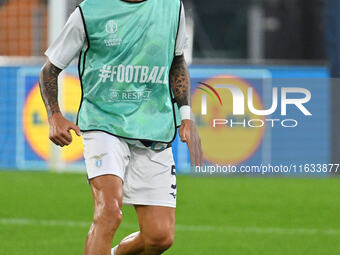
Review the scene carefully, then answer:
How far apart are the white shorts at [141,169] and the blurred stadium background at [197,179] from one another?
7.30ft

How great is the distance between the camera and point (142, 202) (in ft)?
16.7

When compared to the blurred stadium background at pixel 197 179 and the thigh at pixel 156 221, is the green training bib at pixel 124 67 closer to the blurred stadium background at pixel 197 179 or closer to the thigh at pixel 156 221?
the thigh at pixel 156 221

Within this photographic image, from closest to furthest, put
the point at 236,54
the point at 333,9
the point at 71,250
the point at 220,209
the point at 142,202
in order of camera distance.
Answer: the point at 142,202 < the point at 71,250 < the point at 220,209 < the point at 333,9 < the point at 236,54

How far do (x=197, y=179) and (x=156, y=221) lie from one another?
7.98m

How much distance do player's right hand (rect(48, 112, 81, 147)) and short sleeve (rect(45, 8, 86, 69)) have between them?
1.02 feet

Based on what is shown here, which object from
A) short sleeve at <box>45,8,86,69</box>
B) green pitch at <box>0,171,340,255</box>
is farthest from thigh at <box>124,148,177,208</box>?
green pitch at <box>0,171,340,255</box>

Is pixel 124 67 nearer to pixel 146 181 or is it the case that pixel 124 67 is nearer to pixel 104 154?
pixel 104 154

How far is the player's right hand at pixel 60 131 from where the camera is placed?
15.8 ft

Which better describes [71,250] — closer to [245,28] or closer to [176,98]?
[176,98]

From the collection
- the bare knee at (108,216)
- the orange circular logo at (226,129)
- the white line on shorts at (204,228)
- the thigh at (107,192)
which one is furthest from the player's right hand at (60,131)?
the orange circular logo at (226,129)

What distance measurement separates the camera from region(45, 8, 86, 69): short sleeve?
489 centimetres

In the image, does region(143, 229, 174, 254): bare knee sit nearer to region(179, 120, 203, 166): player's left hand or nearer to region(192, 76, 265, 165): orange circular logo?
region(179, 120, 203, 166): player's left hand

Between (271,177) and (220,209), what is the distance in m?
3.67

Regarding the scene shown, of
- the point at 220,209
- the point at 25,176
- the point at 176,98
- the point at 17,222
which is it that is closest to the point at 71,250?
the point at 17,222
